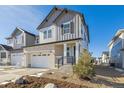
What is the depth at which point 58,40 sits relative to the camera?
57.0 feet

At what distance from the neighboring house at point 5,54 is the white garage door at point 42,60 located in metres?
6.82

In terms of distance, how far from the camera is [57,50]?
671 inches

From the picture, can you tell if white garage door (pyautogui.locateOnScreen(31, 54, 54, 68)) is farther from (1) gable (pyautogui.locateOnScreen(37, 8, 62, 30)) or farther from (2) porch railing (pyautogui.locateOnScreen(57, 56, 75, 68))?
(1) gable (pyautogui.locateOnScreen(37, 8, 62, 30))

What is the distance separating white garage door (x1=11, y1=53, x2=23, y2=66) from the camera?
21372 mm

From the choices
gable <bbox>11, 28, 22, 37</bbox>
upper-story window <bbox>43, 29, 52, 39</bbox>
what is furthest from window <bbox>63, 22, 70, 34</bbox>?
gable <bbox>11, 28, 22, 37</bbox>

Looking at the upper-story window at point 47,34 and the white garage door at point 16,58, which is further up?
the upper-story window at point 47,34

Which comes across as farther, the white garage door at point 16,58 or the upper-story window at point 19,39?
the upper-story window at point 19,39

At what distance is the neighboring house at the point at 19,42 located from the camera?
22.1 metres

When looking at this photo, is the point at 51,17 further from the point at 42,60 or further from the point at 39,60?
the point at 39,60

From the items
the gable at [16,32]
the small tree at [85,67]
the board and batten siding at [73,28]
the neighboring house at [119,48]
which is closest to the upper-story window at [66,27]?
the board and batten siding at [73,28]

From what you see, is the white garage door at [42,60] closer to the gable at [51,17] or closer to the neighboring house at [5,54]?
the gable at [51,17]
